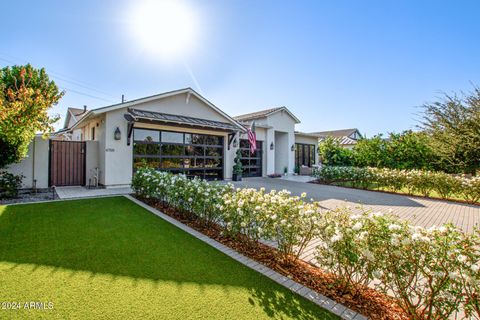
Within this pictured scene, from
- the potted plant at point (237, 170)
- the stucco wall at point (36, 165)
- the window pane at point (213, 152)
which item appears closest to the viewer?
the stucco wall at point (36, 165)

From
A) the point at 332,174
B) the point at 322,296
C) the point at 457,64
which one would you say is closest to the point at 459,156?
the point at 457,64

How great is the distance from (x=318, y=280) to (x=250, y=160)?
15.1m

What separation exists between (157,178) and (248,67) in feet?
28.9

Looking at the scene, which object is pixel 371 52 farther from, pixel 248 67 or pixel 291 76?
pixel 248 67

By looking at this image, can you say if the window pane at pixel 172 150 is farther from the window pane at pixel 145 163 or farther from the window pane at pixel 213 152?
the window pane at pixel 213 152

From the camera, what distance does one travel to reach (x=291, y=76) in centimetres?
1422

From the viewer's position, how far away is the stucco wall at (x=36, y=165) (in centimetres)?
1053

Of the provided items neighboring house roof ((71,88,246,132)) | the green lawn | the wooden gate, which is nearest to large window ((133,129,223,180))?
neighboring house roof ((71,88,246,132))

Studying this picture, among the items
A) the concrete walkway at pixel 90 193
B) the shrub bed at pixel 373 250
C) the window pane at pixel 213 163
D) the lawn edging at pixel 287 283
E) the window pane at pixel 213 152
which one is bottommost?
the lawn edging at pixel 287 283

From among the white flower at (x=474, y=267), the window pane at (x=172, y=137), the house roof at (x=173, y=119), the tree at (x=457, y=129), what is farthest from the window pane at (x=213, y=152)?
the white flower at (x=474, y=267)

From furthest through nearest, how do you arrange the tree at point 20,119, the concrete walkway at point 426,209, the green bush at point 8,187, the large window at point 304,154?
the large window at point 304,154, the green bush at point 8,187, the tree at point 20,119, the concrete walkway at point 426,209

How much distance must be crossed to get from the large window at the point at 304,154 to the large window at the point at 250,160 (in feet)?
16.8

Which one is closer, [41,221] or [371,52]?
[41,221]

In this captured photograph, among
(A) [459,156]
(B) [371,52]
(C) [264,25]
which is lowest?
(A) [459,156]
